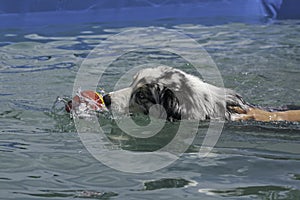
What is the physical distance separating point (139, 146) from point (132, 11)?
33.6ft

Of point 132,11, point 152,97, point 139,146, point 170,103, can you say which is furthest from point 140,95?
point 132,11

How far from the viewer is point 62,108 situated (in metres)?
5.97

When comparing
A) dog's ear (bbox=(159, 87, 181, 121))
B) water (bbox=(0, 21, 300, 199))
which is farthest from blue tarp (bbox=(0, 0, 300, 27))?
dog's ear (bbox=(159, 87, 181, 121))

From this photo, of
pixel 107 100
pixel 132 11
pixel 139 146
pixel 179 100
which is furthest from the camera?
pixel 132 11

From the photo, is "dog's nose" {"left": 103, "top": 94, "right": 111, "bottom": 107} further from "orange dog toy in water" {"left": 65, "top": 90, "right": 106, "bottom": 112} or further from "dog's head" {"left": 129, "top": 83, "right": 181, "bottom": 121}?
"dog's head" {"left": 129, "top": 83, "right": 181, "bottom": 121}

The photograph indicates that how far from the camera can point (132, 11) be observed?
14.6 m

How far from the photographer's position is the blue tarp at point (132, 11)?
13.7m

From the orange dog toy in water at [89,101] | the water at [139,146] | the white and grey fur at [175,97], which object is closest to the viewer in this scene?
the water at [139,146]

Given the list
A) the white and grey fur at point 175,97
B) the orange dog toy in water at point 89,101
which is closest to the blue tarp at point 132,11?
the orange dog toy in water at point 89,101

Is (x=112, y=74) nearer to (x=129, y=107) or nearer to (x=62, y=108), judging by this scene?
(x=62, y=108)

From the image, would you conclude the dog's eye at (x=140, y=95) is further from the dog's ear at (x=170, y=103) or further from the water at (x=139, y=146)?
the water at (x=139, y=146)

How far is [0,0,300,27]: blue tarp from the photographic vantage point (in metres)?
13.7

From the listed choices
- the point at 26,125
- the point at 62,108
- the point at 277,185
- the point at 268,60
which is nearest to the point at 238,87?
the point at 268,60

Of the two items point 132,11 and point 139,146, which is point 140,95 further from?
point 132,11
